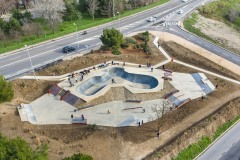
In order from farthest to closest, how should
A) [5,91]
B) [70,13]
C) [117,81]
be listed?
1. [70,13]
2. [117,81]
3. [5,91]

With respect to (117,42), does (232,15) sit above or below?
below

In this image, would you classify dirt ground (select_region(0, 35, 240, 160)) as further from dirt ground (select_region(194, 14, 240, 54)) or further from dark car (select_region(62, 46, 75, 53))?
dirt ground (select_region(194, 14, 240, 54))

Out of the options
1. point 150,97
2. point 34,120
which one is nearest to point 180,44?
point 150,97

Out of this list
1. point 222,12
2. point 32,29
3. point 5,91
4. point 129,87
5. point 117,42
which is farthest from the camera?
point 222,12

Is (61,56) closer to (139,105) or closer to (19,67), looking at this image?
(19,67)

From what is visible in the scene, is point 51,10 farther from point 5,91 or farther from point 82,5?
point 5,91

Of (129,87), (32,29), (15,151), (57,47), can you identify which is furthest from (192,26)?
(15,151)

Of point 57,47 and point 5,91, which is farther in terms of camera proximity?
point 57,47
